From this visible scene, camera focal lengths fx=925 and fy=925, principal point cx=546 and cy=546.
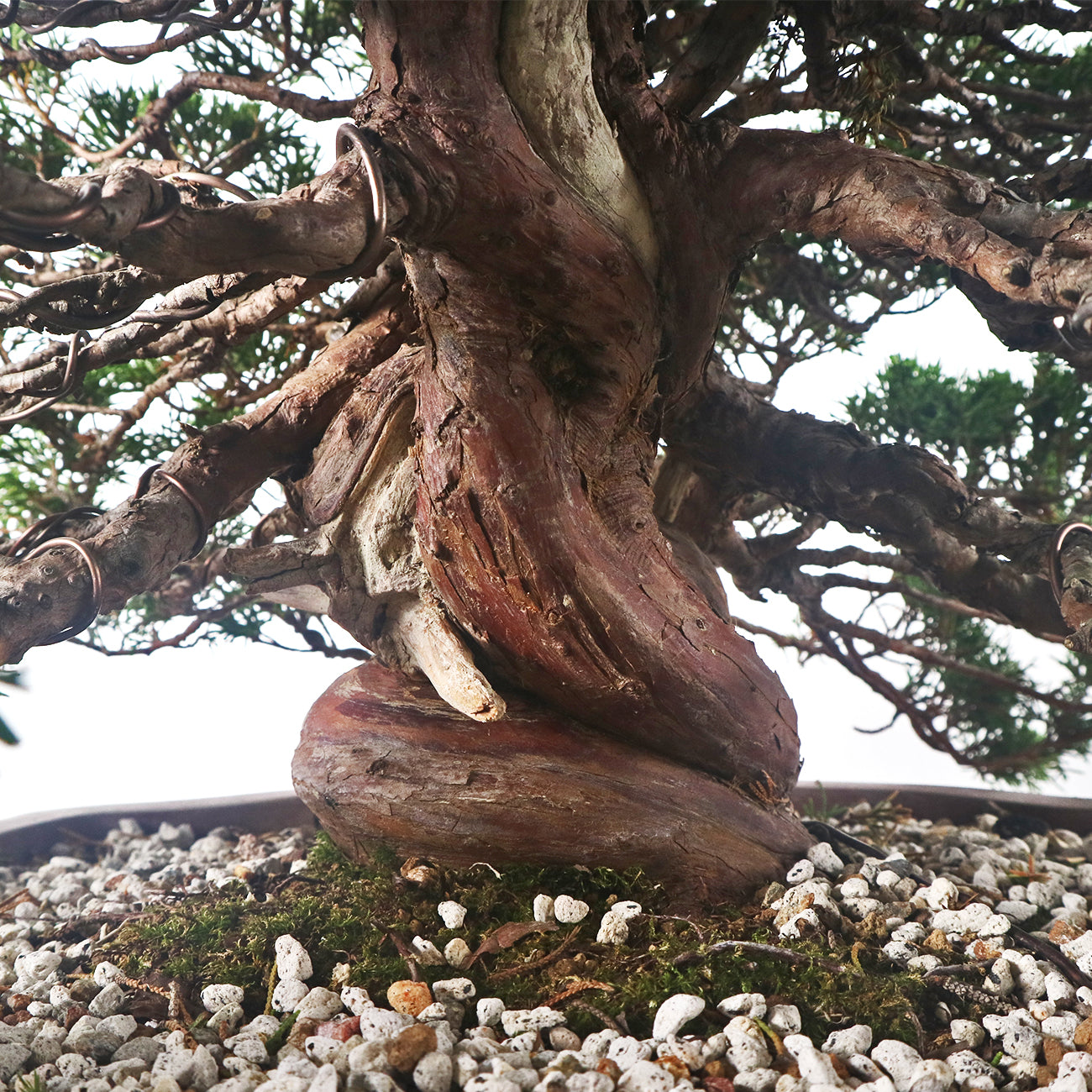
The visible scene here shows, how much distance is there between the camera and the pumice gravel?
2.49 ft

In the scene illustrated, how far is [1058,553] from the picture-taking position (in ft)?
3.74

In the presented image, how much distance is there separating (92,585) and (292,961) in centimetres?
44

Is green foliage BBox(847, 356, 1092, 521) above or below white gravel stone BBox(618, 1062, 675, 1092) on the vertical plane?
above

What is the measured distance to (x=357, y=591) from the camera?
123 centimetres

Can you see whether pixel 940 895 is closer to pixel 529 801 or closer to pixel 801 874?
pixel 801 874

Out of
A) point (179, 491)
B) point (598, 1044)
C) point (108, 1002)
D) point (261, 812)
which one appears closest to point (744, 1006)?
point (598, 1044)

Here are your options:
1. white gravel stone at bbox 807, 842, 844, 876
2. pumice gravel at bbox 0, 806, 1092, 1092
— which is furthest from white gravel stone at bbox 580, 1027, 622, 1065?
white gravel stone at bbox 807, 842, 844, 876

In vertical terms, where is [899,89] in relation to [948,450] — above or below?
above

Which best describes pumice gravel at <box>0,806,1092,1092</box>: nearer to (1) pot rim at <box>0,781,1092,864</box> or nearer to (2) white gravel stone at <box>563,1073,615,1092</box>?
(2) white gravel stone at <box>563,1073,615,1092</box>

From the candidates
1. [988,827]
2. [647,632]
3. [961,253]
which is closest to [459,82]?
[961,253]

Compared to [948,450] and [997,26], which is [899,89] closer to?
[997,26]

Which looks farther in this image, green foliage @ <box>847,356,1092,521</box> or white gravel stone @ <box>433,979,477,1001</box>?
green foliage @ <box>847,356,1092,521</box>

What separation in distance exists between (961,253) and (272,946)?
39.5 inches

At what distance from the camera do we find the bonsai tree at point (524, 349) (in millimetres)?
848
